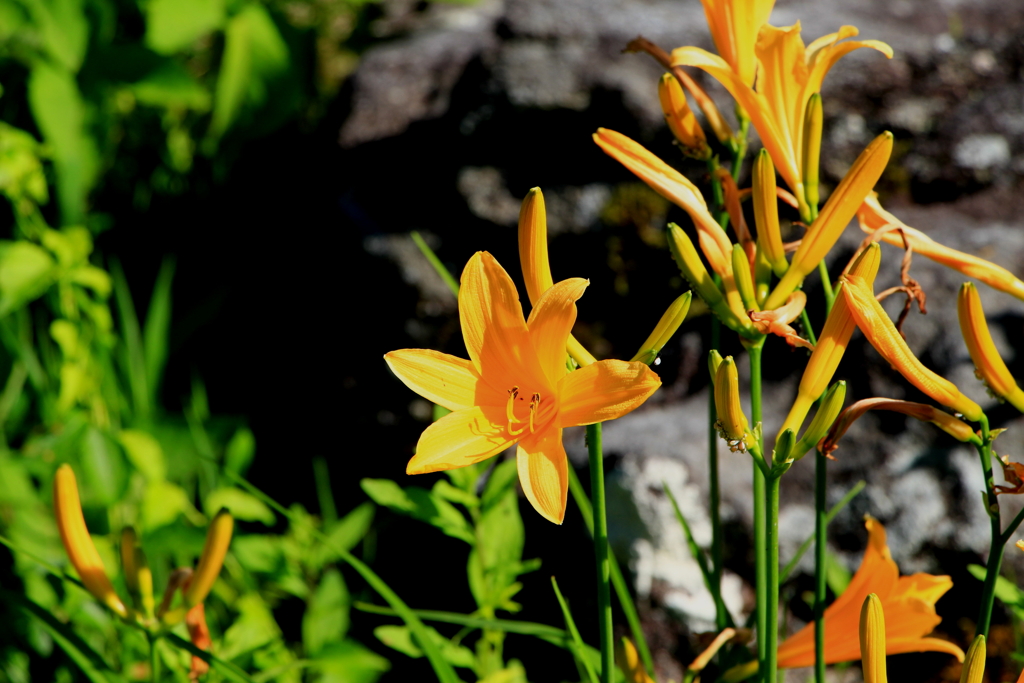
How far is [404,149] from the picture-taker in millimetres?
2180

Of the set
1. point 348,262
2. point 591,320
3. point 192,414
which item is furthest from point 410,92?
point 192,414

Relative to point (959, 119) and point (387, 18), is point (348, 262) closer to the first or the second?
point (387, 18)

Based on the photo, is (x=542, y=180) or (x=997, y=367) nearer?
(x=997, y=367)

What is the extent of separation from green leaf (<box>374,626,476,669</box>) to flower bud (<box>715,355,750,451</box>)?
20.4 inches

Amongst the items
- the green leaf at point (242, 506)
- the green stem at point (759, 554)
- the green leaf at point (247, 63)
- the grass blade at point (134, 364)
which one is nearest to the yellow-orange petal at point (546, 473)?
the green stem at point (759, 554)

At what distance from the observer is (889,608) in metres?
0.98

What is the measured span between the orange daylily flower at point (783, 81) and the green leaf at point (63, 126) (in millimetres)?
1693

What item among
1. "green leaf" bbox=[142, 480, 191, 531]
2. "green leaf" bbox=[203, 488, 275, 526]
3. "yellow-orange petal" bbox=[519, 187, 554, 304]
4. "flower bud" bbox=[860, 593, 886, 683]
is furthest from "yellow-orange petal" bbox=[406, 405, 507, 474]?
"green leaf" bbox=[142, 480, 191, 531]

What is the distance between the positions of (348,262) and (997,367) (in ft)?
5.33

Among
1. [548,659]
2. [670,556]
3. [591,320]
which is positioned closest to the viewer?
[670,556]

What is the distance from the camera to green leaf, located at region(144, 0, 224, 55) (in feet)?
6.48

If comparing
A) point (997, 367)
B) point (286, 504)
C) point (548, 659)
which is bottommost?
point (286, 504)

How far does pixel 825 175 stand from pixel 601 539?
56.0 inches

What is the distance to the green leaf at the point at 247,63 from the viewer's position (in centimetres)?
225
